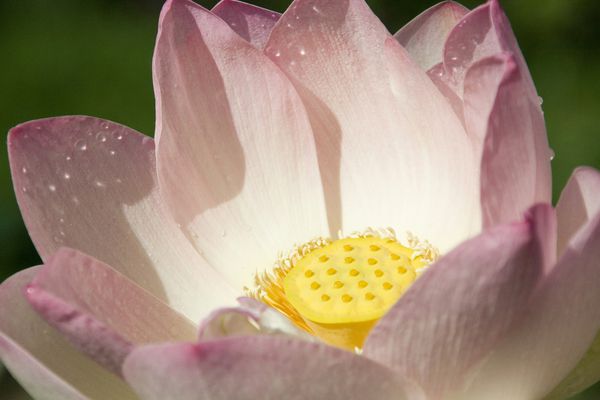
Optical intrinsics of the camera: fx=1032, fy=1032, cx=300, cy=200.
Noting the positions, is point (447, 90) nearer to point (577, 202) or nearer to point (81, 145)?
point (577, 202)

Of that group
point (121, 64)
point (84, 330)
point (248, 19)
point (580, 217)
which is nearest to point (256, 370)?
point (84, 330)

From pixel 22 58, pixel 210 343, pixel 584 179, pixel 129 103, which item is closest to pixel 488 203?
pixel 584 179

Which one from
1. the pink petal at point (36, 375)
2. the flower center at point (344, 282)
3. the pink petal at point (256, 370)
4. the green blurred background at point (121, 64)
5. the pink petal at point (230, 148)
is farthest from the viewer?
the green blurred background at point (121, 64)

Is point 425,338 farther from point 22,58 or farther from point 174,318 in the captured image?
point 22,58

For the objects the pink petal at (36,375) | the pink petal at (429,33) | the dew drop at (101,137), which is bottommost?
the pink petal at (36,375)

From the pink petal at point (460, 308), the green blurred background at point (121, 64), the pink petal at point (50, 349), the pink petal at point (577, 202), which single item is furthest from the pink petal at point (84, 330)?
the green blurred background at point (121, 64)

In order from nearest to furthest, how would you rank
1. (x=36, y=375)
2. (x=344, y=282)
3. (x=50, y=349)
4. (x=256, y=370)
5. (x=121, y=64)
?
(x=256, y=370)
(x=36, y=375)
(x=50, y=349)
(x=344, y=282)
(x=121, y=64)

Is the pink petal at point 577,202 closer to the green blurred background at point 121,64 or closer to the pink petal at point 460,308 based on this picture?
the pink petal at point 460,308
